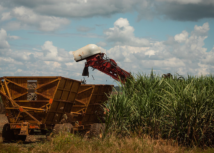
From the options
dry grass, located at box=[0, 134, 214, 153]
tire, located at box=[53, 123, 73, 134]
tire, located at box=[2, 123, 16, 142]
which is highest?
tire, located at box=[53, 123, 73, 134]

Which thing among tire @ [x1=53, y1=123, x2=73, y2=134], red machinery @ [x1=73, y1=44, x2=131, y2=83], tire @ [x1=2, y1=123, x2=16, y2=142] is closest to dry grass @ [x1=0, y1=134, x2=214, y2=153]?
tire @ [x1=53, y1=123, x2=73, y2=134]

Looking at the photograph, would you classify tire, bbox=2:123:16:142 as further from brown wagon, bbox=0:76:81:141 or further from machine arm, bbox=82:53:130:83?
machine arm, bbox=82:53:130:83

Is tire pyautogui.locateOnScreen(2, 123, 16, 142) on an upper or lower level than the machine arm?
lower

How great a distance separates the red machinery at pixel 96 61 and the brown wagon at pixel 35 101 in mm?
4786

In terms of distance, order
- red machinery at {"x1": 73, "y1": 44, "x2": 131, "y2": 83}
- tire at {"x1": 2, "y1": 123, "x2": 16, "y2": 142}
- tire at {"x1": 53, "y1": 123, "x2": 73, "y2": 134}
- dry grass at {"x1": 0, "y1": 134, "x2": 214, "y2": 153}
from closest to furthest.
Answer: dry grass at {"x1": 0, "y1": 134, "x2": 214, "y2": 153}, tire at {"x1": 53, "y1": 123, "x2": 73, "y2": 134}, tire at {"x1": 2, "y1": 123, "x2": 16, "y2": 142}, red machinery at {"x1": 73, "y1": 44, "x2": 131, "y2": 83}

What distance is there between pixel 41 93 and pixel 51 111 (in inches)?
33.7

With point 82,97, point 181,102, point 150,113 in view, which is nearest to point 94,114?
point 82,97

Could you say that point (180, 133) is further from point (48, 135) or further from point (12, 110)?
point (12, 110)

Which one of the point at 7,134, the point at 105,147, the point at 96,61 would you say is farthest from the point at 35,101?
the point at 96,61

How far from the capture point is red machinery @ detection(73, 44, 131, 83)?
16859mm

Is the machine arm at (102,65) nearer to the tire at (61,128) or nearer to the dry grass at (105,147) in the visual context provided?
the tire at (61,128)

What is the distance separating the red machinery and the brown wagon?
4.79 metres

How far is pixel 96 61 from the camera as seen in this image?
17.1 meters

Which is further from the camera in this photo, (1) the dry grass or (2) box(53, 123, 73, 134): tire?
(2) box(53, 123, 73, 134): tire
